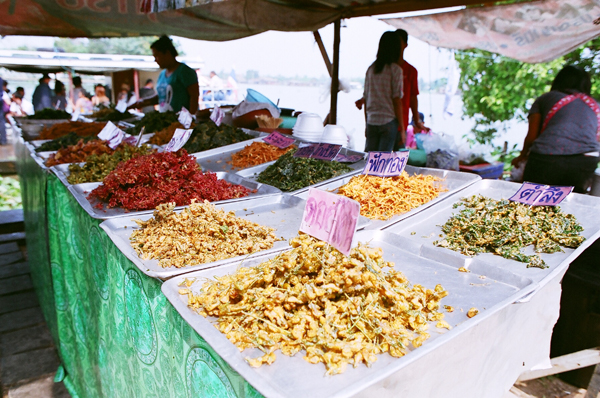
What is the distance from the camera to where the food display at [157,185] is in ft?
6.78

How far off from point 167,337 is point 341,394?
72 centimetres

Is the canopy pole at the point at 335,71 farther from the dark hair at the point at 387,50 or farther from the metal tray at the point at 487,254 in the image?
the metal tray at the point at 487,254

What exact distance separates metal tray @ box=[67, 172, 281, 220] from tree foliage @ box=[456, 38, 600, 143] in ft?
20.4

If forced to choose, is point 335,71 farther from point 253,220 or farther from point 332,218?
point 332,218

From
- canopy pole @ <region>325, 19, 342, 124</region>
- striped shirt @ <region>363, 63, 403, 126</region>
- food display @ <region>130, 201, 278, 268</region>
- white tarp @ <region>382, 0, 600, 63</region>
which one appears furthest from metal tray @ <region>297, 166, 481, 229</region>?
canopy pole @ <region>325, 19, 342, 124</region>

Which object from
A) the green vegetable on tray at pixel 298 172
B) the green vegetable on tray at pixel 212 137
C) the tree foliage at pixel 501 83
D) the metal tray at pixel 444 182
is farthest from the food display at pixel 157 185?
the tree foliage at pixel 501 83

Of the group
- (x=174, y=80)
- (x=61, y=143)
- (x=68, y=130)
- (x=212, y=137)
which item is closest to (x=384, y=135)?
(x=212, y=137)

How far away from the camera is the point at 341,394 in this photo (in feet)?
2.67

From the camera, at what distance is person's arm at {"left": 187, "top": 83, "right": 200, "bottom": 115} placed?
4.89 meters

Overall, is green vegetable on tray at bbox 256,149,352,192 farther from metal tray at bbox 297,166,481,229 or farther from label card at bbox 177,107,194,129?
label card at bbox 177,107,194,129

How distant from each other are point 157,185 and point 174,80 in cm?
318

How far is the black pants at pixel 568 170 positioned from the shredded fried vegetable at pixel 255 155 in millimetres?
2254

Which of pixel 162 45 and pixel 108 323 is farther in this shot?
pixel 162 45

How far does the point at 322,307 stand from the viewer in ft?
3.67
